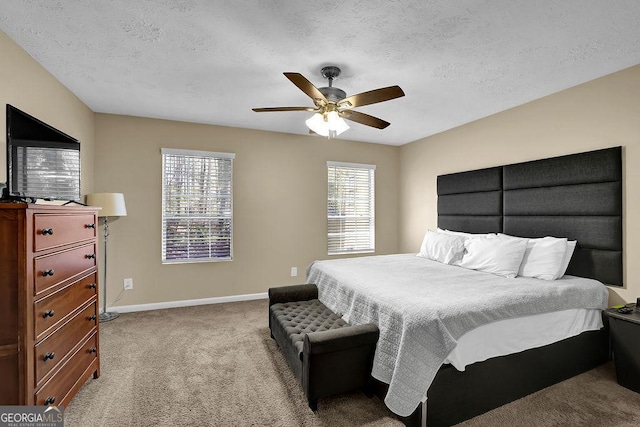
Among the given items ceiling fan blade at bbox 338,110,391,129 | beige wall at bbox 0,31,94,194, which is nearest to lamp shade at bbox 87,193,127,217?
beige wall at bbox 0,31,94,194

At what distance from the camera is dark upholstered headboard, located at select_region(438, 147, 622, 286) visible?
8.54 ft

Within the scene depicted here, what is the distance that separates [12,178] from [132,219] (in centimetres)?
205

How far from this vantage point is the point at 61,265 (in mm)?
1816

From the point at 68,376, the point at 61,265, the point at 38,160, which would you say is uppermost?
the point at 38,160

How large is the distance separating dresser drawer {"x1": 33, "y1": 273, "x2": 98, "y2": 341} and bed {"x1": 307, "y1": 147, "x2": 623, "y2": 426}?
1916 mm

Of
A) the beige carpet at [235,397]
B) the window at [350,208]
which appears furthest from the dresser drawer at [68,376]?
the window at [350,208]

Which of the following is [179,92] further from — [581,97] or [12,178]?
[581,97]

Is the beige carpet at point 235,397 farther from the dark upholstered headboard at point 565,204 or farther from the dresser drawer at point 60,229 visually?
the dresser drawer at point 60,229

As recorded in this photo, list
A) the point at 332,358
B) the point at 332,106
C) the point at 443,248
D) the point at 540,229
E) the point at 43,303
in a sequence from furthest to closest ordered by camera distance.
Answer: the point at 443,248
the point at 540,229
the point at 332,106
the point at 332,358
the point at 43,303

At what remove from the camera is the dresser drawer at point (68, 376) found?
64.9 inches

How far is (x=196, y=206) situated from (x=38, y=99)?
6.45 feet

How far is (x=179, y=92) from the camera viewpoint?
121 inches

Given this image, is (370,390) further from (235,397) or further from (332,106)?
(332,106)

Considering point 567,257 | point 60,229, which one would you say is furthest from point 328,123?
point 567,257
